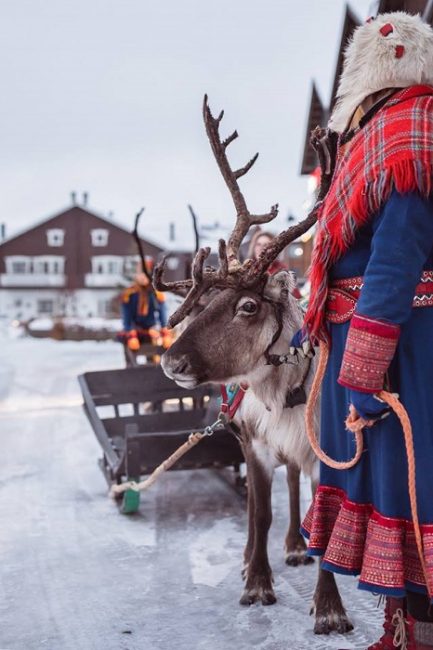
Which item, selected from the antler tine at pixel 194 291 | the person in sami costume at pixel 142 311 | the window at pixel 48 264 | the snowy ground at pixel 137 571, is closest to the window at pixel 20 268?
the window at pixel 48 264

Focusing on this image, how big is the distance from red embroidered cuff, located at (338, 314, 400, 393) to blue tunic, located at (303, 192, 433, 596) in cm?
3

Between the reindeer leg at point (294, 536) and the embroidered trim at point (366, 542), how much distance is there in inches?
52.4

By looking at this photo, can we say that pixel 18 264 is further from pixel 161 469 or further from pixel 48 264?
pixel 161 469

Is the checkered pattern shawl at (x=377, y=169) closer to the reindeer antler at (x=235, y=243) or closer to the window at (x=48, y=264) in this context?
the reindeer antler at (x=235, y=243)

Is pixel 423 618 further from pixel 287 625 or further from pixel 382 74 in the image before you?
pixel 382 74

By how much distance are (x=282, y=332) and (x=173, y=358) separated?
0.58 meters

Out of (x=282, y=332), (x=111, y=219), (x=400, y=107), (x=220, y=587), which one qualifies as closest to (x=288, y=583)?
(x=220, y=587)

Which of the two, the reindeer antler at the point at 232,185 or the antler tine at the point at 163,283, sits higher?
the reindeer antler at the point at 232,185

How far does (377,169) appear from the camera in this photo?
204cm

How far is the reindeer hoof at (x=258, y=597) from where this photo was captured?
3.26 m

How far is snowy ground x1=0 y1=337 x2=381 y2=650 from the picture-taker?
2947mm

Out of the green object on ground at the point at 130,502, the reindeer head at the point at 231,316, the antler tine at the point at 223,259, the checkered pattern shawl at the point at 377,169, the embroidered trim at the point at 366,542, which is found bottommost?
the green object on ground at the point at 130,502

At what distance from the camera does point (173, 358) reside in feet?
8.85

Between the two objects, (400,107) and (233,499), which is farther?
(233,499)
